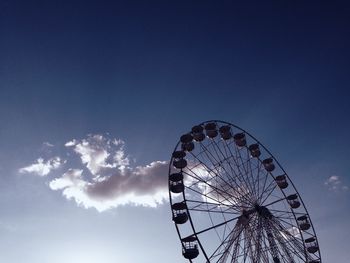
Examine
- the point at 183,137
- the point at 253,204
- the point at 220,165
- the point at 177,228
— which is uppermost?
the point at 183,137

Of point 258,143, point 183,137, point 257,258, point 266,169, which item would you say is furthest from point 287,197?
point 183,137

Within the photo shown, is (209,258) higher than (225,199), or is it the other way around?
(225,199)

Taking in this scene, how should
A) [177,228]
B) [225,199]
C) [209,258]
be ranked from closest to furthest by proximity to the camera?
[209,258]
[177,228]
[225,199]

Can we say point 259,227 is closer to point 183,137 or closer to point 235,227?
point 235,227

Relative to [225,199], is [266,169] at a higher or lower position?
higher

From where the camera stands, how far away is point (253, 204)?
2642cm

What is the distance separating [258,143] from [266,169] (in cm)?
238

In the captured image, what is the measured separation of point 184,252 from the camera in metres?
23.4

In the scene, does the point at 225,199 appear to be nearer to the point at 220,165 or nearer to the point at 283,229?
the point at 220,165

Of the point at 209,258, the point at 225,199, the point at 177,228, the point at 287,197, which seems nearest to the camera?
the point at 209,258

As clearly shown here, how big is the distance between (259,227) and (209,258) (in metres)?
4.75

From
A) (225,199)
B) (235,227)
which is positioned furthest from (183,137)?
(235,227)

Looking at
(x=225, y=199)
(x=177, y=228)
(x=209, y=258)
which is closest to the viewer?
(x=209, y=258)

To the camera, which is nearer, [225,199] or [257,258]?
[257,258]
